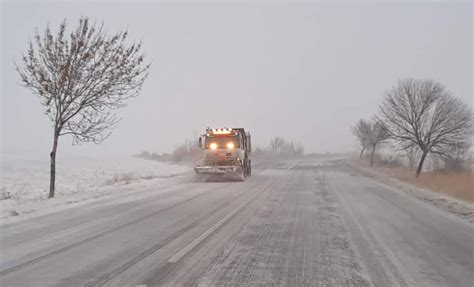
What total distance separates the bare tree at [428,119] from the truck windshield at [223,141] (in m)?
12.8

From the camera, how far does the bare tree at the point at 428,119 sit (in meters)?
27.2

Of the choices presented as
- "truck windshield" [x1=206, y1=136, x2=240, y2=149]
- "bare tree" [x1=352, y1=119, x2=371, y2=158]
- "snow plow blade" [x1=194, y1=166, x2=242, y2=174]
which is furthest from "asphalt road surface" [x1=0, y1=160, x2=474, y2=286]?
"bare tree" [x1=352, y1=119, x2=371, y2=158]

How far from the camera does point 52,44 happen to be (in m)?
13.8

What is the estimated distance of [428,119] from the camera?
2775 cm

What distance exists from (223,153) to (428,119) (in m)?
15.1

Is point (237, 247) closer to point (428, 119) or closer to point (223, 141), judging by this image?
point (223, 141)

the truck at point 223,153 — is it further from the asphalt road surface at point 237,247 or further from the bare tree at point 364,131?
the bare tree at point 364,131

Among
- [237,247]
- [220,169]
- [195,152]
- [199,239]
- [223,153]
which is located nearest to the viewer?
[237,247]

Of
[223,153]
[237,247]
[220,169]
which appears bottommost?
[237,247]

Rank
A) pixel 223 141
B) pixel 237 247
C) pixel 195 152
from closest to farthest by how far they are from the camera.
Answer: pixel 237 247, pixel 223 141, pixel 195 152

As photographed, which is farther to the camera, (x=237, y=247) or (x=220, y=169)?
(x=220, y=169)

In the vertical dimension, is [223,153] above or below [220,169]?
above

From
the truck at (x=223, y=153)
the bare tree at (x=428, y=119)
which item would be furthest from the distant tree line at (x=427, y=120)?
the truck at (x=223, y=153)

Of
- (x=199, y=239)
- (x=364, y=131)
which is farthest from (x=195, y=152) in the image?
(x=199, y=239)
